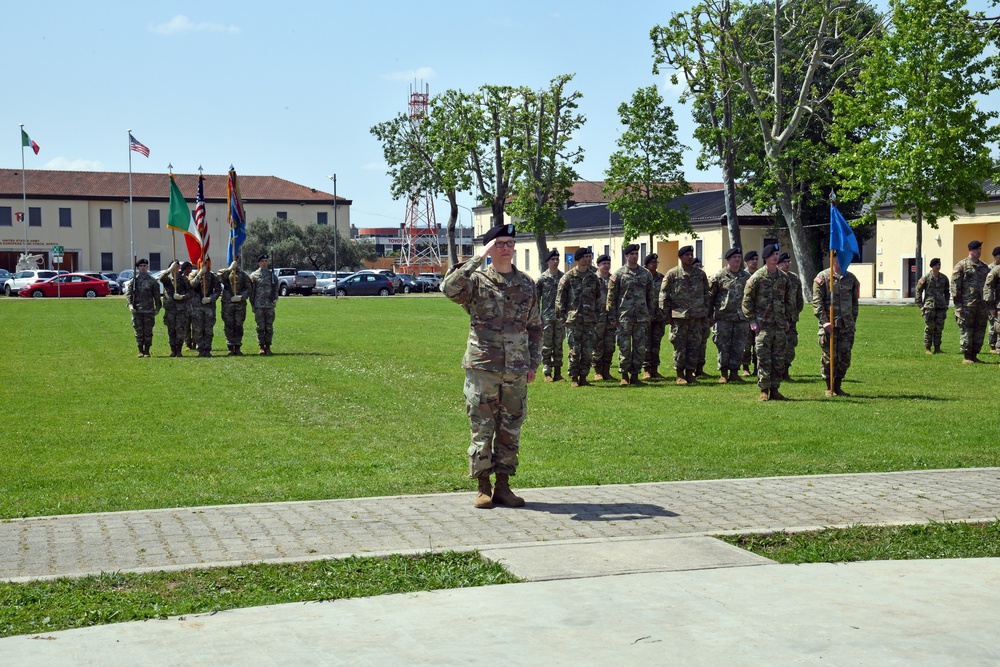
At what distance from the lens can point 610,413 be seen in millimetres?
14430

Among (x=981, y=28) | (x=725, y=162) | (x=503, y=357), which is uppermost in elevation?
(x=981, y=28)

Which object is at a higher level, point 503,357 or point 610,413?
point 503,357

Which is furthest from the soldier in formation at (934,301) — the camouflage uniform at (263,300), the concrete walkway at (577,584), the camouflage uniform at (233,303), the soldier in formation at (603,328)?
the concrete walkway at (577,584)

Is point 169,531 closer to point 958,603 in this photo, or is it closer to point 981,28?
point 958,603

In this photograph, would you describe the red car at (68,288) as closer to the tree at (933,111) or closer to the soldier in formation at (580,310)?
the tree at (933,111)

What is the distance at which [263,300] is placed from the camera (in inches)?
963

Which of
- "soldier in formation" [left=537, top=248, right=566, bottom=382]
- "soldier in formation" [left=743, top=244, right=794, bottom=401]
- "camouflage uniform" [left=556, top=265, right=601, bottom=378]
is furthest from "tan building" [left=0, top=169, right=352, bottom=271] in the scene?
"soldier in formation" [left=743, top=244, right=794, bottom=401]

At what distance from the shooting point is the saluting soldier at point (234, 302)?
24.3 meters

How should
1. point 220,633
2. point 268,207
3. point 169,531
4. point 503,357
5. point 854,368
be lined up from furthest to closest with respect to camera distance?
point 268,207 < point 854,368 < point 503,357 < point 169,531 < point 220,633

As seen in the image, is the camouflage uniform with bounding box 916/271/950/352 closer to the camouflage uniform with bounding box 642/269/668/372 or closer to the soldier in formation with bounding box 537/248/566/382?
the camouflage uniform with bounding box 642/269/668/372

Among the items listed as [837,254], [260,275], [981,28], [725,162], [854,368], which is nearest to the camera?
[837,254]

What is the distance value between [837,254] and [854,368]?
4.38m

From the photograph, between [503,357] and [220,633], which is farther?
[503,357]

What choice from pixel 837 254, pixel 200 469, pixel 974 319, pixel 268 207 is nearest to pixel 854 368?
pixel 974 319
